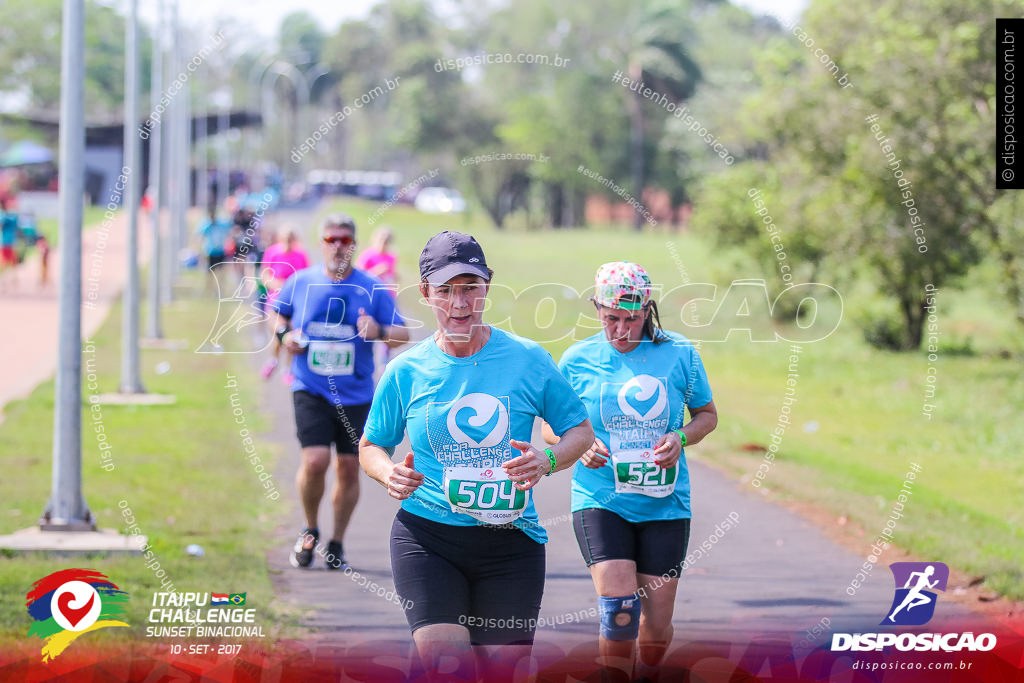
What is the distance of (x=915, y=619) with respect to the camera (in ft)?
22.8

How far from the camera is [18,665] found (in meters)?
5.88

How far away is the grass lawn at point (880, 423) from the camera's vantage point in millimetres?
9570

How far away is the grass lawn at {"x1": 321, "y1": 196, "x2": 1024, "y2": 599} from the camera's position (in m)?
9.57

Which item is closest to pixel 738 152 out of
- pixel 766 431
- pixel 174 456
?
pixel 766 431

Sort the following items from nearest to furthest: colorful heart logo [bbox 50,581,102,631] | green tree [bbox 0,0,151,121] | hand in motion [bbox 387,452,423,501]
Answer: hand in motion [bbox 387,452,423,501] < colorful heart logo [bbox 50,581,102,631] < green tree [bbox 0,0,151,121]

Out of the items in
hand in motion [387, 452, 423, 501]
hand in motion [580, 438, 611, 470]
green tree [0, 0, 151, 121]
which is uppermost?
green tree [0, 0, 151, 121]

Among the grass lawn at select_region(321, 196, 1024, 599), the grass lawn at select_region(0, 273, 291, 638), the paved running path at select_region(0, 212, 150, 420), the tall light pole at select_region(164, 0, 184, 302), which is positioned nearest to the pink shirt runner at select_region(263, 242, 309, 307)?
the grass lawn at select_region(0, 273, 291, 638)

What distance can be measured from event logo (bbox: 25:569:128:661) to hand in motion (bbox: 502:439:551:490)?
9.33 ft

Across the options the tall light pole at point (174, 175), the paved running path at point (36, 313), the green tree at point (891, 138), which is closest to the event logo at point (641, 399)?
the paved running path at point (36, 313)

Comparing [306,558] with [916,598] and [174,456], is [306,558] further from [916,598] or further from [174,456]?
[174,456]

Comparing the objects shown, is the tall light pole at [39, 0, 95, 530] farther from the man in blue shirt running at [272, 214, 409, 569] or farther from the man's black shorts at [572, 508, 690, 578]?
the man's black shorts at [572, 508, 690, 578]

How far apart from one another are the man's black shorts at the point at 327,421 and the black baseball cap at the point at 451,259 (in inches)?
140

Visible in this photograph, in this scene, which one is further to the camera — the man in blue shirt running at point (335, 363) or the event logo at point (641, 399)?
the man in blue shirt running at point (335, 363)

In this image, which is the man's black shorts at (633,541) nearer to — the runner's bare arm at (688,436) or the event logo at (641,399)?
the runner's bare arm at (688,436)
